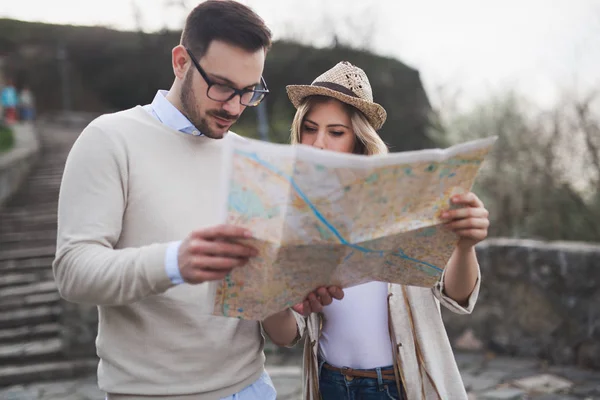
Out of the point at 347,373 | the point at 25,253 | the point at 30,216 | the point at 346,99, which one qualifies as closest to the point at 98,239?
the point at 347,373

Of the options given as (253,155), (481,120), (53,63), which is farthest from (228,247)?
(53,63)

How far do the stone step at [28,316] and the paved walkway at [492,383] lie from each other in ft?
3.93

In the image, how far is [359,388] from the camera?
2.08 metres

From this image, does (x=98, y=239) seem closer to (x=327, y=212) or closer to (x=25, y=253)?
(x=327, y=212)

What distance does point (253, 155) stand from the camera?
1.12 metres

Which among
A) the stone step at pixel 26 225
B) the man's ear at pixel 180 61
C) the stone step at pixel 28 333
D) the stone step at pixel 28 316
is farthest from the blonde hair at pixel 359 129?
the stone step at pixel 26 225

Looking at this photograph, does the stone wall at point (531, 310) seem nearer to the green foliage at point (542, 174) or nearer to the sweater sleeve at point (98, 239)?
the green foliage at point (542, 174)

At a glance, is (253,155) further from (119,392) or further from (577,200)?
(577,200)

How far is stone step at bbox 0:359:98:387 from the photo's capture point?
5.12 metres

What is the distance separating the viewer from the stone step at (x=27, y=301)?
6219 millimetres

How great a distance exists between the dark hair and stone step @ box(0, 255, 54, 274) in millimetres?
6114

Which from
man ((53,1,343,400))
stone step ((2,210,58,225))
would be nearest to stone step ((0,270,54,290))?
stone step ((2,210,58,225))

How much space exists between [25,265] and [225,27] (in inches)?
257

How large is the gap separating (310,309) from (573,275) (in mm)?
3862
